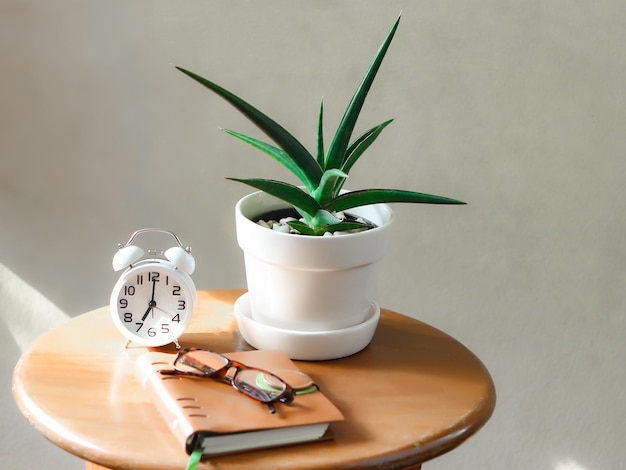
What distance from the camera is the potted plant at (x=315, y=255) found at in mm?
1125

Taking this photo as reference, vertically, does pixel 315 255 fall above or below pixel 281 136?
below

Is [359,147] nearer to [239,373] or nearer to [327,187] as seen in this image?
[327,187]

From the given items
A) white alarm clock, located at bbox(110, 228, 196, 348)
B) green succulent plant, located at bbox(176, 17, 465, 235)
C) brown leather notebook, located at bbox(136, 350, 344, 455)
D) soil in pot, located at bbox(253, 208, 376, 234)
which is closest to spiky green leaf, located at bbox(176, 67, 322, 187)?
green succulent plant, located at bbox(176, 17, 465, 235)

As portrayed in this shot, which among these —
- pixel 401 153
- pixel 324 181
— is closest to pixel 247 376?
pixel 324 181

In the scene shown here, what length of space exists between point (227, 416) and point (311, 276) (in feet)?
0.91

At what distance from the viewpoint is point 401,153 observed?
74.7 inches

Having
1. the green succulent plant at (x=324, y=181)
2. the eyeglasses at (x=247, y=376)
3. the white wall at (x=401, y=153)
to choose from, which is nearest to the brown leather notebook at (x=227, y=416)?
the eyeglasses at (x=247, y=376)

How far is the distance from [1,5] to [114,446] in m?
1.20

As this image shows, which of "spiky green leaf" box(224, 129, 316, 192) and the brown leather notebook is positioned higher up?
"spiky green leaf" box(224, 129, 316, 192)

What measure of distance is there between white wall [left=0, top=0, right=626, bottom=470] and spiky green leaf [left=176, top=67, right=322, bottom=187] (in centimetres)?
72

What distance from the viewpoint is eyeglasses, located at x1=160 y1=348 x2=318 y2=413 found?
973mm

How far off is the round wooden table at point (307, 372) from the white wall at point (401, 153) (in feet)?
2.05

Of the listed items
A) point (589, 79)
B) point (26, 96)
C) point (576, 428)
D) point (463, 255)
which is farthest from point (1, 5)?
point (576, 428)

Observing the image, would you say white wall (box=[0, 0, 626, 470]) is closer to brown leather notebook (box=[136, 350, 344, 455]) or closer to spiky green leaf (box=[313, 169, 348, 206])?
spiky green leaf (box=[313, 169, 348, 206])
